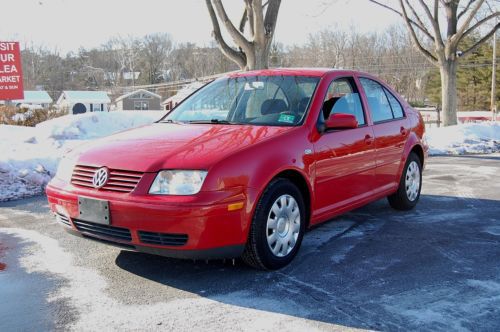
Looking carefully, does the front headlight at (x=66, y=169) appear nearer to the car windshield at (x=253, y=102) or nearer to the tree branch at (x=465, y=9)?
the car windshield at (x=253, y=102)

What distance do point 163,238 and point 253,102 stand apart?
5.88 ft

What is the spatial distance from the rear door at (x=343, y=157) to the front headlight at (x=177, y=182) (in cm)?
126

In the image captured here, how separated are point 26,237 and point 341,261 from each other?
311 centimetres

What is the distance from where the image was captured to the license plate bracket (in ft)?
12.6

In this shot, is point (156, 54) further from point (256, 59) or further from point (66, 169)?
point (66, 169)

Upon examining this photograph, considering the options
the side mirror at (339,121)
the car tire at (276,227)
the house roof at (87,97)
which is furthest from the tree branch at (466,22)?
the house roof at (87,97)

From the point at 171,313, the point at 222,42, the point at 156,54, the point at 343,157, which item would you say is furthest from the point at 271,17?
the point at 156,54

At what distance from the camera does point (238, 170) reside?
151 inches

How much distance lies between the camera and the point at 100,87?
94375mm

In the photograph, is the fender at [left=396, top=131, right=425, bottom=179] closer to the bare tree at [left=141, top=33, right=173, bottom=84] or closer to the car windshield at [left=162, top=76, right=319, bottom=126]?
the car windshield at [left=162, top=76, right=319, bottom=126]

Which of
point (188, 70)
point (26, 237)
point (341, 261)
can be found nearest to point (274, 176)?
point (341, 261)

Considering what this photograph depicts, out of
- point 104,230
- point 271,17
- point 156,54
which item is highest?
point 156,54

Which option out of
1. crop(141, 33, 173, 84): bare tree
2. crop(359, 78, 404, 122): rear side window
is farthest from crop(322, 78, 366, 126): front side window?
crop(141, 33, 173, 84): bare tree

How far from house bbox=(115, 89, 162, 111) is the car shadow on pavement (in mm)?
73469
